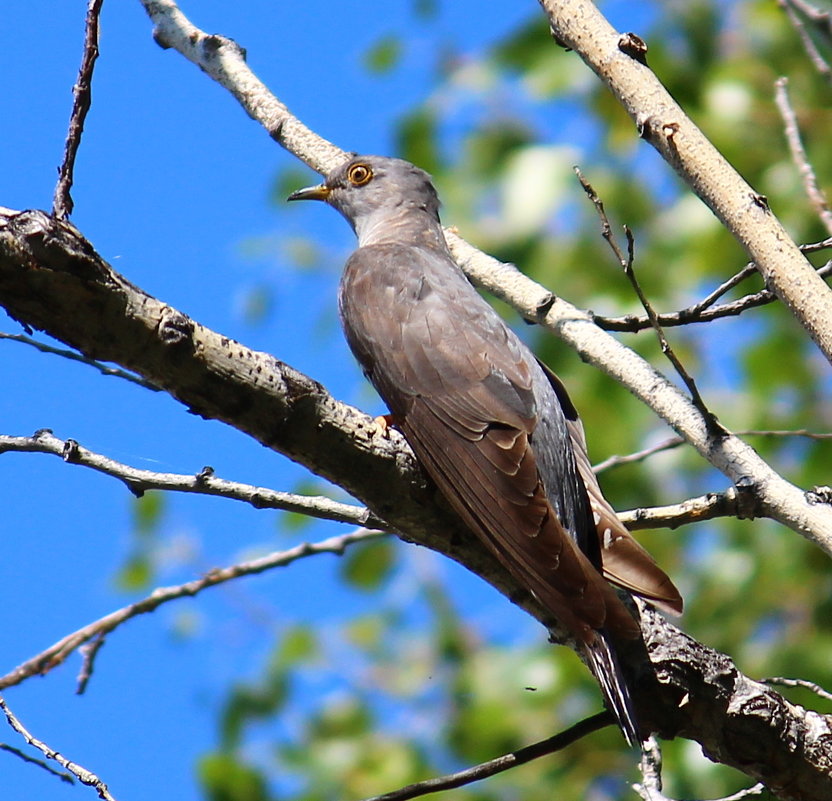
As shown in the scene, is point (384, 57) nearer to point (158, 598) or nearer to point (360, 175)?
point (360, 175)

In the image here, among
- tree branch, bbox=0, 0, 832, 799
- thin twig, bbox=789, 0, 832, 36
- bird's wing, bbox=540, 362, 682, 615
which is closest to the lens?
tree branch, bbox=0, 0, 832, 799

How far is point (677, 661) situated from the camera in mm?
2666

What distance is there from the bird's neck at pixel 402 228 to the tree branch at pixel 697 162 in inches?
65.3

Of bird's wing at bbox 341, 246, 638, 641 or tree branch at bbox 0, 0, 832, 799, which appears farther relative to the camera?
bird's wing at bbox 341, 246, 638, 641

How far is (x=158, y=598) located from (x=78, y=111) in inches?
66.2

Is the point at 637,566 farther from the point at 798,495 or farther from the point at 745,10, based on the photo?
the point at 745,10

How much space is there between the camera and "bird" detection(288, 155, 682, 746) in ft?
8.79

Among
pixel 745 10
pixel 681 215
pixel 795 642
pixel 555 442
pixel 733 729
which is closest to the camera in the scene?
pixel 733 729

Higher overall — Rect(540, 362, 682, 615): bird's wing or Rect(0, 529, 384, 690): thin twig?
Rect(0, 529, 384, 690): thin twig

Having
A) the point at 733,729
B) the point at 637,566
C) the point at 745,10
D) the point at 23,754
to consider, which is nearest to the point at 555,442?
the point at 637,566

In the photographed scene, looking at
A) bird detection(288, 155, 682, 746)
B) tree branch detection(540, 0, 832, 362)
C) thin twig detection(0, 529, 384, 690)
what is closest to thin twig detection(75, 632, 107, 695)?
thin twig detection(0, 529, 384, 690)

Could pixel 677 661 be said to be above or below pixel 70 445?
below

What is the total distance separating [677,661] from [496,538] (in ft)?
1.73

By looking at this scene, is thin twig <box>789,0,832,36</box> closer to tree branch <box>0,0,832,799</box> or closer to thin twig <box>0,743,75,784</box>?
tree branch <box>0,0,832,799</box>
